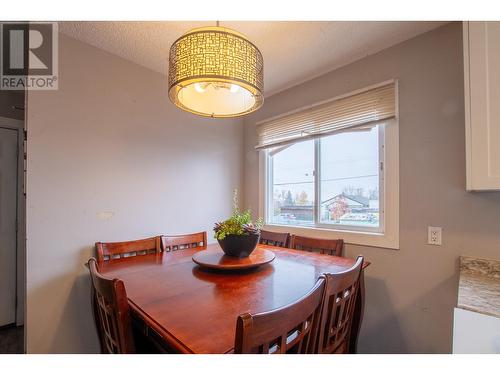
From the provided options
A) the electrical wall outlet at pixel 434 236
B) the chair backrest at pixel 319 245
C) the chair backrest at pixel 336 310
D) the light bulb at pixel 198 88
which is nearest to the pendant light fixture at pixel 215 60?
the light bulb at pixel 198 88

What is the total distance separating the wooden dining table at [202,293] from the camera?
2.57 feet

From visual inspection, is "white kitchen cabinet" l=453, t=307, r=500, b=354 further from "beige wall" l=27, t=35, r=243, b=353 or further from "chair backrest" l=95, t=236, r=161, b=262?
"beige wall" l=27, t=35, r=243, b=353

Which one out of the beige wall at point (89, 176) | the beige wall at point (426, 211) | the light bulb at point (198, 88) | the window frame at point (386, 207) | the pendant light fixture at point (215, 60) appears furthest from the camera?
the window frame at point (386, 207)

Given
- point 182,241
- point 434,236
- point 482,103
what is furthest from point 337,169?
point 182,241

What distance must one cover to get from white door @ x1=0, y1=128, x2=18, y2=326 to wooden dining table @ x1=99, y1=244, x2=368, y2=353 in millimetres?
1559

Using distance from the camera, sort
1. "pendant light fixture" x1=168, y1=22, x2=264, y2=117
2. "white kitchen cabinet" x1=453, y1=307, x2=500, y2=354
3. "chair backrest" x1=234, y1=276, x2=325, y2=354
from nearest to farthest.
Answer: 1. "chair backrest" x1=234, y1=276, x2=325, y2=354
2. "white kitchen cabinet" x1=453, y1=307, x2=500, y2=354
3. "pendant light fixture" x1=168, y1=22, x2=264, y2=117

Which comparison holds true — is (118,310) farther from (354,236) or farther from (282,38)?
(282,38)

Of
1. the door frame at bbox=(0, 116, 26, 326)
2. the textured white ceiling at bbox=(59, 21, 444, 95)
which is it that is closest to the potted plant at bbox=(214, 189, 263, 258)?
the textured white ceiling at bbox=(59, 21, 444, 95)

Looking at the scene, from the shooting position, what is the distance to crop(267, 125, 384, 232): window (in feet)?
6.31

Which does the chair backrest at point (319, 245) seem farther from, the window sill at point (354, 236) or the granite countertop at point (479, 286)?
the granite countertop at point (479, 286)

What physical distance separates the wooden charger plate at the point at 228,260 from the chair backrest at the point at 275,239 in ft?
1.64

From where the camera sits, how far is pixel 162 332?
786 millimetres
